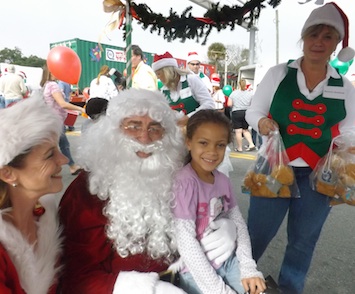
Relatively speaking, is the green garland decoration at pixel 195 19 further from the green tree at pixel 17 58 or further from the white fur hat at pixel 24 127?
the green tree at pixel 17 58

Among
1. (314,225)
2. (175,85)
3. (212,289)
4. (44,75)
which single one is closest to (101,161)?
(212,289)

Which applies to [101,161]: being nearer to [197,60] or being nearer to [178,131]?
[178,131]

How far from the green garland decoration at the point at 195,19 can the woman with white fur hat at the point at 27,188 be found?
3.13 feet

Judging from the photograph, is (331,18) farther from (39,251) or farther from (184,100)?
(39,251)

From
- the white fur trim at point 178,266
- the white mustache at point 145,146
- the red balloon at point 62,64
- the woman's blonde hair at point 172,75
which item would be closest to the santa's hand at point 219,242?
the white fur trim at point 178,266

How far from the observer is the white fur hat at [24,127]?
95cm

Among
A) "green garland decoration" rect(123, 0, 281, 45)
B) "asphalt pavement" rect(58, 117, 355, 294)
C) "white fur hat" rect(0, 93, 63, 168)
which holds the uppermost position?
"green garland decoration" rect(123, 0, 281, 45)

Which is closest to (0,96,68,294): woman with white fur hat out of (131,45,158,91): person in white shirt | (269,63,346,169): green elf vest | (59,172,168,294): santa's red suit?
(59,172,168,294): santa's red suit

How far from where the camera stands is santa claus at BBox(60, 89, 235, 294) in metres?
1.31

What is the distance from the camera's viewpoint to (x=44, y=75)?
407 cm

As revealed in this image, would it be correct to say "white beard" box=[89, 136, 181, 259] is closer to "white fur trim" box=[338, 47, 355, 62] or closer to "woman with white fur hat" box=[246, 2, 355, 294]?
"woman with white fur hat" box=[246, 2, 355, 294]

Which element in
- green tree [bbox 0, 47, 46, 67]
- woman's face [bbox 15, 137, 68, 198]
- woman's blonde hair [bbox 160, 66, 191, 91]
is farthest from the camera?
green tree [bbox 0, 47, 46, 67]

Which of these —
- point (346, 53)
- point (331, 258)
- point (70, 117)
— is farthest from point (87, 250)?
point (70, 117)

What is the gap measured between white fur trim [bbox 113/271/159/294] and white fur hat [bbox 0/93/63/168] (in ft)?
2.11
